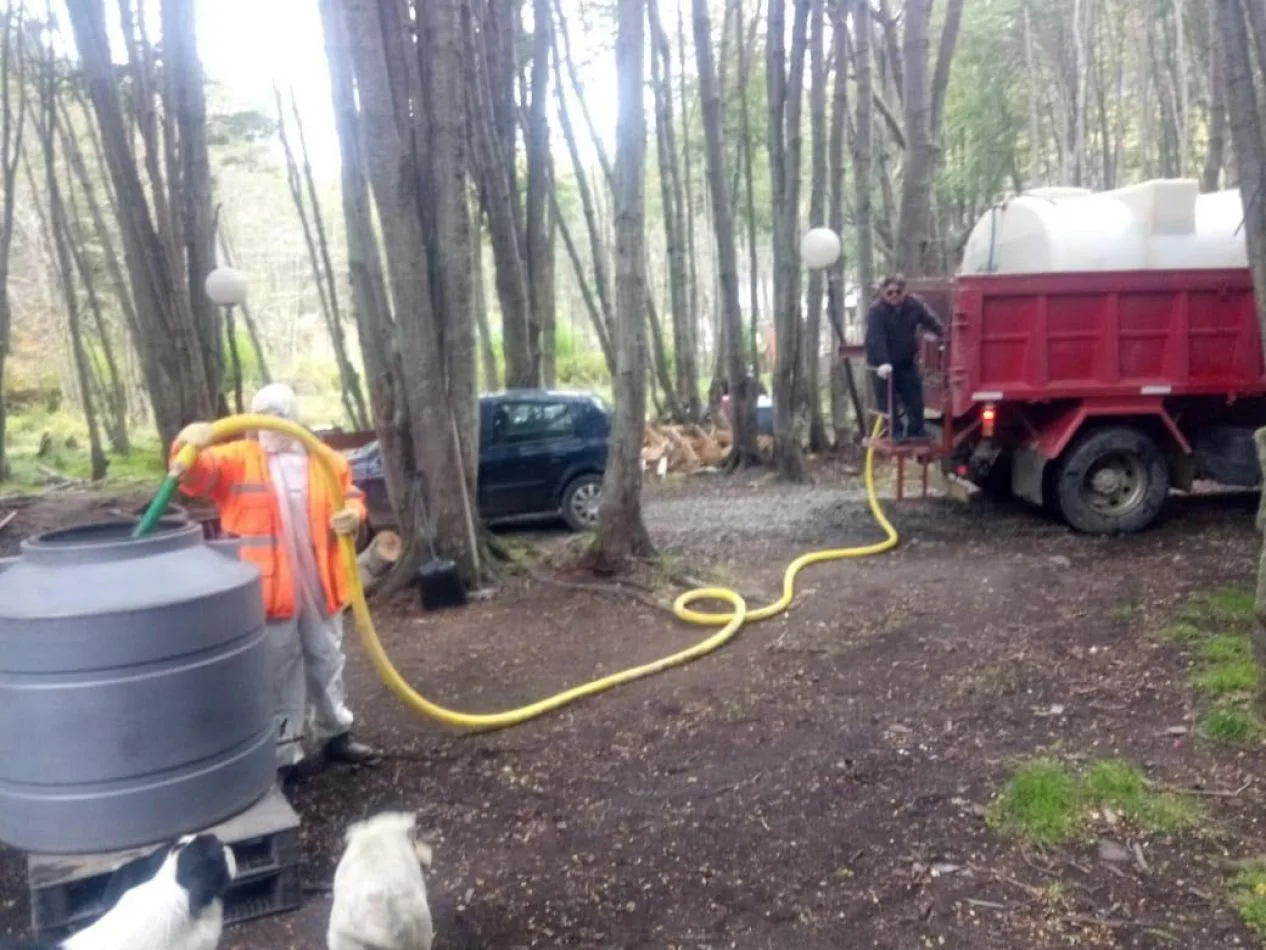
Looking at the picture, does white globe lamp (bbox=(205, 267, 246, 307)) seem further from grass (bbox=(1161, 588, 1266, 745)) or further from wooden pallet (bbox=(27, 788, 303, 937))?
grass (bbox=(1161, 588, 1266, 745))

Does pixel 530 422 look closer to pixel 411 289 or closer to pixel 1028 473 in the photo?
pixel 411 289

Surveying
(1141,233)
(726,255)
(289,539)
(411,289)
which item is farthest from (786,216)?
(289,539)

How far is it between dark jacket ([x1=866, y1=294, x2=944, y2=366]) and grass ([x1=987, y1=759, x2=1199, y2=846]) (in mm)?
5789

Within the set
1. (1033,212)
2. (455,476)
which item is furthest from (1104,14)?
(455,476)

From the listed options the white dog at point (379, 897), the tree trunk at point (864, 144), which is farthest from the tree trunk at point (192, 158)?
the white dog at point (379, 897)

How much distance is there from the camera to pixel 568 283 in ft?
142

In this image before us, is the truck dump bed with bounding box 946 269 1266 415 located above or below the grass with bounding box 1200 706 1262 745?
above

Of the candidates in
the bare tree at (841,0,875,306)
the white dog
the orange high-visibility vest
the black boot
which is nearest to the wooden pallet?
the white dog

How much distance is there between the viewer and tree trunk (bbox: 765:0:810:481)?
43.7ft

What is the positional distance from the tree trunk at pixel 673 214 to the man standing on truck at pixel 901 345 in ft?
24.7

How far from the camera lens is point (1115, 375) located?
9.56 metres

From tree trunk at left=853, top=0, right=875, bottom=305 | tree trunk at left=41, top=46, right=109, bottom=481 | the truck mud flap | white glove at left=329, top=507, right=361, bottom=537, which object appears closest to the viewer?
white glove at left=329, top=507, right=361, bottom=537

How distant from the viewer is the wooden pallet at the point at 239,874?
11.1ft

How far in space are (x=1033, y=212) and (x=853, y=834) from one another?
716 cm
